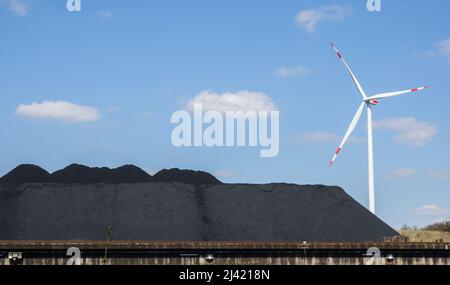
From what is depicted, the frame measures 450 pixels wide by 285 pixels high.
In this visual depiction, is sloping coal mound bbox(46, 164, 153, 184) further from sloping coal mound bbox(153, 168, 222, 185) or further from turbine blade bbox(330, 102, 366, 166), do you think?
turbine blade bbox(330, 102, 366, 166)

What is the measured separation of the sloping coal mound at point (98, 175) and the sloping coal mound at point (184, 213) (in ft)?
23.2

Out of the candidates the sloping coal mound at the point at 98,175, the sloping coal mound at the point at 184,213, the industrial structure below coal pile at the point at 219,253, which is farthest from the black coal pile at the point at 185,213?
the industrial structure below coal pile at the point at 219,253

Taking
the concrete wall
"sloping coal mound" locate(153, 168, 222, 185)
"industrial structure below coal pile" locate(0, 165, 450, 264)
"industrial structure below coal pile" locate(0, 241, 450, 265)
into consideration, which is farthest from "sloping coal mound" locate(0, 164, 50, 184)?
the concrete wall

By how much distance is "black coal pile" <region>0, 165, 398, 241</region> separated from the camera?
38.4m

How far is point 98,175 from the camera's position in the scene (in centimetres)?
5359

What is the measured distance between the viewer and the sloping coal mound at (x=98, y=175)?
52.8 meters

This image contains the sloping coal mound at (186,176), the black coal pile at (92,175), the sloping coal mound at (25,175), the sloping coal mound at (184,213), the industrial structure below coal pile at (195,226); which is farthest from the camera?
the sloping coal mound at (186,176)

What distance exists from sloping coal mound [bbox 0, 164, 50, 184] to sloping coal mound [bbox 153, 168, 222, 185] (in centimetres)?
1036

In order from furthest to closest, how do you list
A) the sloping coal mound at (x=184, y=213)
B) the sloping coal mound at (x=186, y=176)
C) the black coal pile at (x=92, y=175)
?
the sloping coal mound at (x=186, y=176)
the black coal pile at (x=92, y=175)
the sloping coal mound at (x=184, y=213)

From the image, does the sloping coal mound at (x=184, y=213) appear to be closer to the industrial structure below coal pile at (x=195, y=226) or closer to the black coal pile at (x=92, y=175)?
the industrial structure below coal pile at (x=195, y=226)

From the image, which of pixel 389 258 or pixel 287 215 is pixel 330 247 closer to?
pixel 389 258

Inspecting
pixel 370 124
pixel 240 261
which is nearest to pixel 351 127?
pixel 370 124
